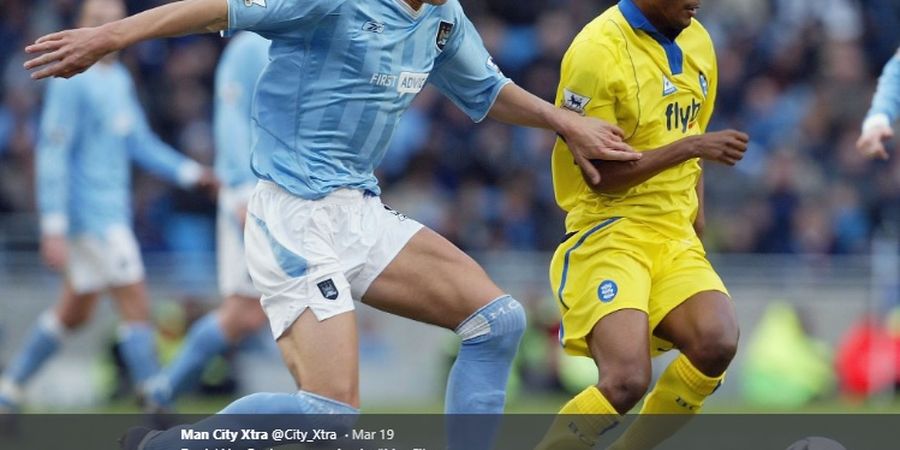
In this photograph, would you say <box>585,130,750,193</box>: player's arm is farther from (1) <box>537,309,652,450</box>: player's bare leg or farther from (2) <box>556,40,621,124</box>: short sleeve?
(1) <box>537,309,652,450</box>: player's bare leg

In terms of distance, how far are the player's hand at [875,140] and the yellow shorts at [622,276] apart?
34.9 inches

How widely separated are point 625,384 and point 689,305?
49 centimetres

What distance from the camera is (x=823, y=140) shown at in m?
16.5

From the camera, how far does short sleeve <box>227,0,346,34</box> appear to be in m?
6.05

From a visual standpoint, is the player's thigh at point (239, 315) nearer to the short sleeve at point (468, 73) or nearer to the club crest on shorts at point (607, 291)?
the short sleeve at point (468, 73)

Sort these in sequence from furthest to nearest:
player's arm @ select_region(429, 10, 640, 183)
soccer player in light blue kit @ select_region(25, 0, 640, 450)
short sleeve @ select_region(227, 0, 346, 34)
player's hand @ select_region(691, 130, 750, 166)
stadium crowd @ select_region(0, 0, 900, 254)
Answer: stadium crowd @ select_region(0, 0, 900, 254) → player's arm @ select_region(429, 10, 640, 183) → player's hand @ select_region(691, 130, 750, 166) → soccer player in light blue kit @ select_region(25, 0, 640, 450) → short sleeve @ select_region(227, 0, 346, 34)

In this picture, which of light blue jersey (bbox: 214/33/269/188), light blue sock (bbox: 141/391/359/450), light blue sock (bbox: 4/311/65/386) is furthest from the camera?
light blue sock (bbox: 4/311/65/386)

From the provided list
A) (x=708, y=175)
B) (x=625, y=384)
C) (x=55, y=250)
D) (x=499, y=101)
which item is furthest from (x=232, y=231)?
(x=708, y=175)

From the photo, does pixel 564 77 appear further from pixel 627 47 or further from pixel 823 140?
pixel 823 140

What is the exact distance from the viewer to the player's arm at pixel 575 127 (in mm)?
6793

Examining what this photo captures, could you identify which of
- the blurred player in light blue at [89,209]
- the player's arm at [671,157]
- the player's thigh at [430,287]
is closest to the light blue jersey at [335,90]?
the player's thigh at [430,287]

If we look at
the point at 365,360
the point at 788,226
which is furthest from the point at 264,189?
the point at 788,226

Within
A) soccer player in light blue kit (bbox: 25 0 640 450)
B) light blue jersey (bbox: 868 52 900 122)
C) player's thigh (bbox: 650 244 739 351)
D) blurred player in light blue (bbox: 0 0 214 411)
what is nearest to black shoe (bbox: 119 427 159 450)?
soccer player in light blue kit (bbox: 25 0 640 450)

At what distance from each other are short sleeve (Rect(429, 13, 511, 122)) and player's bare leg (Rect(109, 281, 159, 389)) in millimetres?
4550
